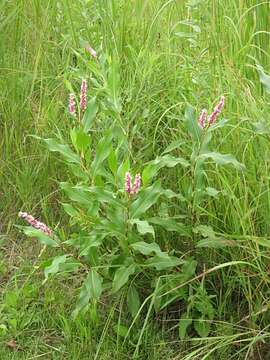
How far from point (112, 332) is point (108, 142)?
66 cm

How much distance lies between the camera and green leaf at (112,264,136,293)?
2.15 meters

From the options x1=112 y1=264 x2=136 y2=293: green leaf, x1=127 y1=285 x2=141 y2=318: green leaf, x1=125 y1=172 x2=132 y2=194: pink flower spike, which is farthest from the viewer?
x1=127 y1=285 x2=141 y2=318: green leaf

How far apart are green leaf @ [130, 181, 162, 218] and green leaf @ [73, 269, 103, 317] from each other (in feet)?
0.80

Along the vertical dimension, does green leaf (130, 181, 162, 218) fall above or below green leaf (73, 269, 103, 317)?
above

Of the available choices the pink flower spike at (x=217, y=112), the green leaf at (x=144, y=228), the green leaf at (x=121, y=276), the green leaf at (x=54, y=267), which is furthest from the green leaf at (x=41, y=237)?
the pink flower spike at (x=217, y=112)

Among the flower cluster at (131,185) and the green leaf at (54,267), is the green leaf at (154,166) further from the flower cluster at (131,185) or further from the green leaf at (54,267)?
the green leaf at (54,267)

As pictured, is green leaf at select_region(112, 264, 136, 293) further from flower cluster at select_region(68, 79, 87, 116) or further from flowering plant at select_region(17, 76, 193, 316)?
flower cluster at select_region(68, 79, 87, 116)

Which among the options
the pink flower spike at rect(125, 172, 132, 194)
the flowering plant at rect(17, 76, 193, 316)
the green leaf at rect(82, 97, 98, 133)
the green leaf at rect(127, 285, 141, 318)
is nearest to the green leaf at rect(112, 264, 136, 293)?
the flowering plant at rect(17, 76, 193, 316)

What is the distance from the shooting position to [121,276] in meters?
2.17

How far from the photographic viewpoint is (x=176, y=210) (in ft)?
7.94

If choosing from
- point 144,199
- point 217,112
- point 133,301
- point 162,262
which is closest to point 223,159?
point 217,112

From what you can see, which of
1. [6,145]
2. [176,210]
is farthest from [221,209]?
[6,145]

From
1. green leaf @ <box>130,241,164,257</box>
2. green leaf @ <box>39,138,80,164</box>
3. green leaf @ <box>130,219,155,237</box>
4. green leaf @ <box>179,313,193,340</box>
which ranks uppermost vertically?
green leaf @ <box>39,138,80,164</box>

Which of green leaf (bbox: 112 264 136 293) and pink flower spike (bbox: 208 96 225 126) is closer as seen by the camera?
pink flower spike (bbox: 208 96 225 126)
